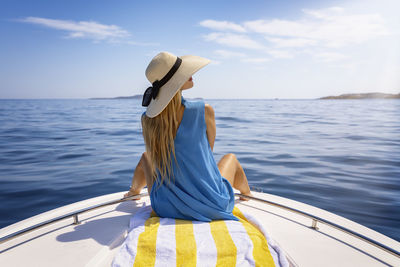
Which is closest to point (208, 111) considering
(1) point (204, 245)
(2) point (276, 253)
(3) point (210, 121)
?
(3) point (210, 121)

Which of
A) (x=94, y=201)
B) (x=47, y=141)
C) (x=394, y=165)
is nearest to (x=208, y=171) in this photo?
(x=94, y=201)

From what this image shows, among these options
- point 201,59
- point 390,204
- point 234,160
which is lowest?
point 390,204

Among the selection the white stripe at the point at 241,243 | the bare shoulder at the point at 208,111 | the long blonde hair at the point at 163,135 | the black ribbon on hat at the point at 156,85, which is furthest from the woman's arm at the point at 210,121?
the white stripe at the point at 241,243

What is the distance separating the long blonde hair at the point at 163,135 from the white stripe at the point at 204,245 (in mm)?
404

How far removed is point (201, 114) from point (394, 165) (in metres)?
5.63

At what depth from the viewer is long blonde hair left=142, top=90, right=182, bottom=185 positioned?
1.59 meters

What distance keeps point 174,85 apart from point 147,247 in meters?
0.95

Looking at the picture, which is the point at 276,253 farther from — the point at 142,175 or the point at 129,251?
the point at 142,175

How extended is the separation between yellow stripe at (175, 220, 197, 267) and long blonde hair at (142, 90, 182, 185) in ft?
1.13

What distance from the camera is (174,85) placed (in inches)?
61.2

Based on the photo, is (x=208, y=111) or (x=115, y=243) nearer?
(x=115, y=243)

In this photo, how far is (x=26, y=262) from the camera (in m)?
1.40

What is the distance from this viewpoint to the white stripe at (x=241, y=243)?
120cm

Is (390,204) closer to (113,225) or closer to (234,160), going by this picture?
(234,160)
